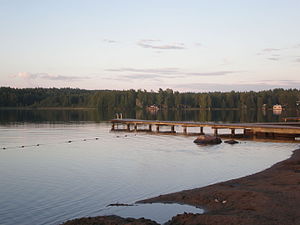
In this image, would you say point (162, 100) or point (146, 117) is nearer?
point (146, 117)

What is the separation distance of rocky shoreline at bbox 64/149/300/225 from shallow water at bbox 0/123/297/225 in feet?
5.70

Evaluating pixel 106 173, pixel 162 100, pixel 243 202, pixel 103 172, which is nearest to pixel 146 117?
pixel 103 172

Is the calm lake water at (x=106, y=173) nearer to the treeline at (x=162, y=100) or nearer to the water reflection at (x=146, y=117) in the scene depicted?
the water reflection at (x=146, y=117)

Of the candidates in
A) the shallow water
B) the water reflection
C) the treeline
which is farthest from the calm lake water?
the treeline

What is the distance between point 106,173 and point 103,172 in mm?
411

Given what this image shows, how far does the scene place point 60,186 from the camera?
794 inches

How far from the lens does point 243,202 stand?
14883 millimetres

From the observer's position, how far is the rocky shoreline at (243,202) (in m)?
12.5

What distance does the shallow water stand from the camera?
16109 millimetres

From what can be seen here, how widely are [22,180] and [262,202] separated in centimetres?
1335

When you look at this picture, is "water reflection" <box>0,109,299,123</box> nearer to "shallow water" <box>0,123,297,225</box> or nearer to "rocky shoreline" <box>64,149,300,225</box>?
"shallow water" <box>0,123,297,225</box>

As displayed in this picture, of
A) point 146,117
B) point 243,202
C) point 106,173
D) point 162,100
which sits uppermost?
point 162,100

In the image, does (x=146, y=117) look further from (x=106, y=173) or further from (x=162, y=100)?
(x=162, y=100)

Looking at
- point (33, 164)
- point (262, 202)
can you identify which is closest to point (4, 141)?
point (33, 164)
